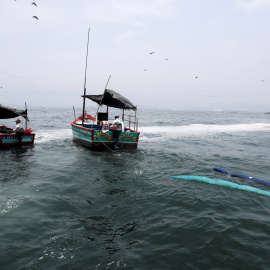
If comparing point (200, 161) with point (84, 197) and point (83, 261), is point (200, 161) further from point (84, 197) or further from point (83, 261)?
point (83, 261)

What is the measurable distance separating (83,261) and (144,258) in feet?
4.08

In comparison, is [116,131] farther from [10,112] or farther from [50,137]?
[50,137]

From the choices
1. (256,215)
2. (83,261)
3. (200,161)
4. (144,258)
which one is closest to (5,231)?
(83,261)

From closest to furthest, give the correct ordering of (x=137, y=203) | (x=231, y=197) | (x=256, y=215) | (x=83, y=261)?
1. (x=83, y=261)
2. (x=256, y=215)
3. (x=137, y=203)
4. (x=231, y=197)

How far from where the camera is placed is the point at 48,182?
8.98 m

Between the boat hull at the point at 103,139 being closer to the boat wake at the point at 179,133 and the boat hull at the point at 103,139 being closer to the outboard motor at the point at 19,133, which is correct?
the outboard motor at the point at 19,133

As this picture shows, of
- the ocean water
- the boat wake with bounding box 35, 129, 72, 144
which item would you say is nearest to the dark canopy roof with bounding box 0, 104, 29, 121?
the boat wake with bounding box 35, 129, 72, 144

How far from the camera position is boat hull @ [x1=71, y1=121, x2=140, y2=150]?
49.5ft

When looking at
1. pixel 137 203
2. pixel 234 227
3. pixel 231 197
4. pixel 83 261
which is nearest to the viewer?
pixel 83 261

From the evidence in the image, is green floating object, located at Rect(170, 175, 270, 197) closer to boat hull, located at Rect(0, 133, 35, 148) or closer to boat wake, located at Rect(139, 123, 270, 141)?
boat hull, located at Rect(0, 133, 35, 148)

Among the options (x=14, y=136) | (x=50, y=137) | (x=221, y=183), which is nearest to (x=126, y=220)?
(x=221, y=183)

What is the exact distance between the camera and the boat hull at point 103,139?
49.5ft

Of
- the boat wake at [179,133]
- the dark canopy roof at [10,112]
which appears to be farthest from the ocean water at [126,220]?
the boat wake at [179,133]

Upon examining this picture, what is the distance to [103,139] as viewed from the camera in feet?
50.0
